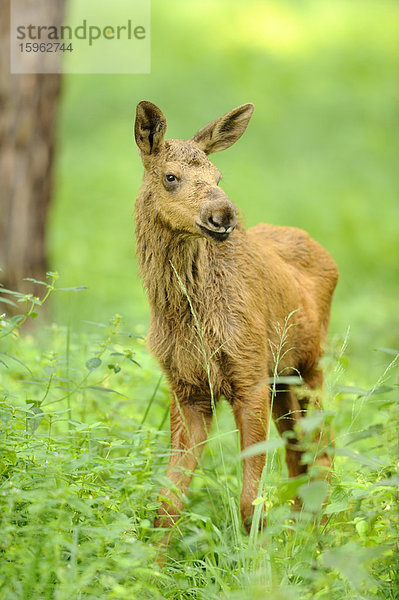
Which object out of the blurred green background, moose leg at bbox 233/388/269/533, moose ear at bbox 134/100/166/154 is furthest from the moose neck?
the blurred green background

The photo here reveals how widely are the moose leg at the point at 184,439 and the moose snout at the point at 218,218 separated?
3.40 ft

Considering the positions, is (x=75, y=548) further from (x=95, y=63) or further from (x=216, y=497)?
(x=95, y=63)

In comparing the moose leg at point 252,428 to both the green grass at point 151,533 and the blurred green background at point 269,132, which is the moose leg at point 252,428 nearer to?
the green grass at point 151,533

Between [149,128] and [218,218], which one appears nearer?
[218,218]

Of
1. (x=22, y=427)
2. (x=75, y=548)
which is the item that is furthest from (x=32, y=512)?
(x=22, y=427)

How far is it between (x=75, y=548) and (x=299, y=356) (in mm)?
2662

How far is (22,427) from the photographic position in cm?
409

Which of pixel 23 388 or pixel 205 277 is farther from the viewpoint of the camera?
pixel 23 388

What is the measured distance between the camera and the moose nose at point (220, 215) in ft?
13.4

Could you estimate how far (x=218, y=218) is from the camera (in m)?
4.08

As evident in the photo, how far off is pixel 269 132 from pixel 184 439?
15.4 meters

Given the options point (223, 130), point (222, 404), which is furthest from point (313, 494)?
point (223, 130)

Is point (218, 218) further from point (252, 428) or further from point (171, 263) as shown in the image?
point (252, 428)

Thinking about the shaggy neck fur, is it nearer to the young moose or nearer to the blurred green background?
the young moose
